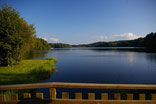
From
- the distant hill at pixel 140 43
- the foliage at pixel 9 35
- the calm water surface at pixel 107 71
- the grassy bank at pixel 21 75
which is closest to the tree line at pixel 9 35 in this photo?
the foliage at pixel 9 35

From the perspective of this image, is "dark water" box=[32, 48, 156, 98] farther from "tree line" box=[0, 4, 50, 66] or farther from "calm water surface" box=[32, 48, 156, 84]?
"tree line" box=[0, 4, 50, 66]

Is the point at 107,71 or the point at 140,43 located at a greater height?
the point at 140,43

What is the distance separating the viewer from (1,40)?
543 inches

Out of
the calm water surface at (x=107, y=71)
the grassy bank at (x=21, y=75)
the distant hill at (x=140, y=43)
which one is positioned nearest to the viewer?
the grassy bank at (x=21, y=75)

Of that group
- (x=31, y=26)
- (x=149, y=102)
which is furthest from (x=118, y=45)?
(x=149, y=102)

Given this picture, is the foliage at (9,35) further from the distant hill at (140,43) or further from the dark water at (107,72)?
the distant hill at (140,43)

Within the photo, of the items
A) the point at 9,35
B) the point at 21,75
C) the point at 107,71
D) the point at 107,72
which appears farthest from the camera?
the point at 107,71

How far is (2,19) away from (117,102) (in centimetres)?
1826

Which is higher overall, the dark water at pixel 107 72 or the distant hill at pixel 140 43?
the distant hill at pixel 140 43

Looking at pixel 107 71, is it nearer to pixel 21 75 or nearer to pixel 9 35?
pixel 21 75

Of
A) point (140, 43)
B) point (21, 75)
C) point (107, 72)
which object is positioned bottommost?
point (107, 72)

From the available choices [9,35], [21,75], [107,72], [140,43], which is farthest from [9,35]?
[140,43]

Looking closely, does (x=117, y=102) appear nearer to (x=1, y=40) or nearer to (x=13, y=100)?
(x=13, y=100)

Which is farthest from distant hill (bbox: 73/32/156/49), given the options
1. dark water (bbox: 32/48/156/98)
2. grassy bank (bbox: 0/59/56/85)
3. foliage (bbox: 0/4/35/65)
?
foliage (bbox: 0/4/35/65)
